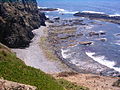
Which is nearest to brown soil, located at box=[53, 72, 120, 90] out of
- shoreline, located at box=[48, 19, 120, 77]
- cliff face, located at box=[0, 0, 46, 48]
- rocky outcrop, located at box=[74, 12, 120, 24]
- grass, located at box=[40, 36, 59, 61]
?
shoreline, located at box=[48, 19, 120, 77]

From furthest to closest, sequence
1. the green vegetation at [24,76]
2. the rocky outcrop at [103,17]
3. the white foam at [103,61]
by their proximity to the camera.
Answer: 1. the rocky outcrop at [103,17]
2. the white foam at [103,61]
3. the green vegetation at [24,76]

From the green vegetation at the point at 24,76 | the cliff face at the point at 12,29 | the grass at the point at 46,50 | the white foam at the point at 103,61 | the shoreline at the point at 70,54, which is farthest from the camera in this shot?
the cliff face at the point at 12,29

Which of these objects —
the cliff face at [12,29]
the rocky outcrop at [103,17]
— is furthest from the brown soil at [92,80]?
the rocky outcrop at [103,17]

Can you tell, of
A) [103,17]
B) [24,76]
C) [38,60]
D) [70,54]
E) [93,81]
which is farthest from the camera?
[103,17]

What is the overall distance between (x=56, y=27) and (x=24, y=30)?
3300 centimetres

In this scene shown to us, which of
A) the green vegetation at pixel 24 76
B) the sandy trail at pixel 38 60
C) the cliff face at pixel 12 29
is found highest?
the green vegetation at pixel 24 76

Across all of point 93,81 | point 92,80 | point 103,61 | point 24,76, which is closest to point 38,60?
point 103,61

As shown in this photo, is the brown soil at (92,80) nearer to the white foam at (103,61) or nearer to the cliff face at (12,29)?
the white foam at (103,61)

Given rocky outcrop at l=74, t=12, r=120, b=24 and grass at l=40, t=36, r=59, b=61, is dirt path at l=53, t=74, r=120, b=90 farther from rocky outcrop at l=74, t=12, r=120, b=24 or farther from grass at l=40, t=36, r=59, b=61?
rocky outcrop at l=74, t=12, r=120, b=24

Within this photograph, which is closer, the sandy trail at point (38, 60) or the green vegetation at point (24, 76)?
the green vegetation at point (24, 76)

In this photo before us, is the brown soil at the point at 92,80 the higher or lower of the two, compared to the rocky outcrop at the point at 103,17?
higher

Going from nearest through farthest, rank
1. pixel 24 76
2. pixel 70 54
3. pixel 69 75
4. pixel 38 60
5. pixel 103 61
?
pixel 24 76 → pixel 69 75 → pixel 38 60 → pixel 103 61 → pixel 70 54

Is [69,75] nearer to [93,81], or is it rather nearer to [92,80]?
[92,80]

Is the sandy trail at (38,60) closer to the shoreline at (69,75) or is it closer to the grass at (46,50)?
the shoreline at (69,75)
